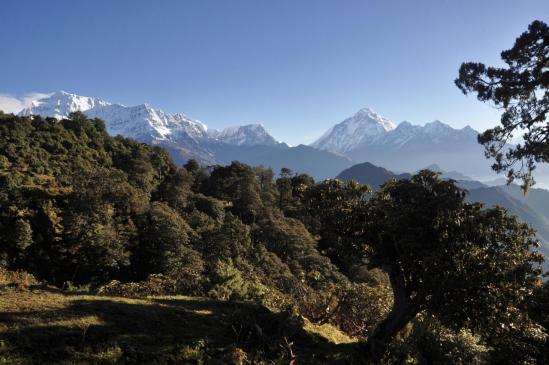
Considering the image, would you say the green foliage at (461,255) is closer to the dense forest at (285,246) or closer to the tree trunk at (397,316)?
the dense forest at (285,246)

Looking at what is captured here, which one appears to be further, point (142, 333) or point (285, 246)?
point (285, 246)

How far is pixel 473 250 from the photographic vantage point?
12.6 m

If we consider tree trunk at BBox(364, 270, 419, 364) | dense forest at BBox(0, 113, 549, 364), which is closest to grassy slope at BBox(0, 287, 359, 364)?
dense forest at BBox(0, 113, 549, 364)

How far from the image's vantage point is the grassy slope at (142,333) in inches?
361

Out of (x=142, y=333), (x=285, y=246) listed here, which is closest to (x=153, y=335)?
(x=142, y=333)

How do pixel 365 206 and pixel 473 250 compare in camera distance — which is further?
pixel 365 206

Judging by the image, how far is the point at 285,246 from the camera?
6788 centimetres

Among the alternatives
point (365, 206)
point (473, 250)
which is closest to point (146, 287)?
point (365, 206)

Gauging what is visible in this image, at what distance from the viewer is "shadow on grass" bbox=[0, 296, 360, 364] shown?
30.0 ft

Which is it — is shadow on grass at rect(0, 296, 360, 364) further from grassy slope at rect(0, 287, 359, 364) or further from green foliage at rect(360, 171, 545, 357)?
green foliage at rect(360, 171, 545, 357)

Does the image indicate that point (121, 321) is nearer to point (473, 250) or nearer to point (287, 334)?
point (287, 334)

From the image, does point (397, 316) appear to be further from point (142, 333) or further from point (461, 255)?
point (142, 333)

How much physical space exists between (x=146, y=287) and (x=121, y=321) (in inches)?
229

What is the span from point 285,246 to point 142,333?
5744 centimetres
